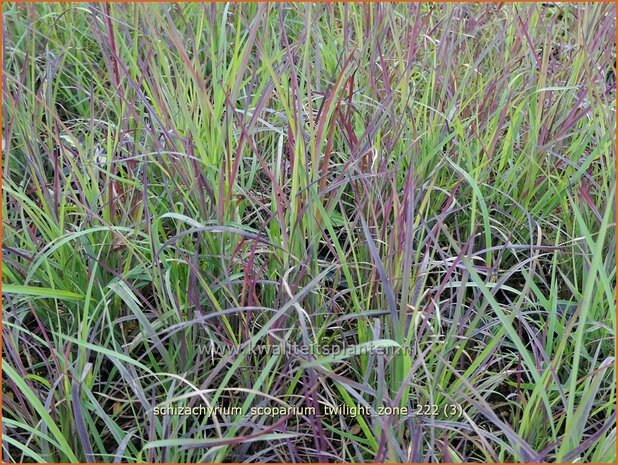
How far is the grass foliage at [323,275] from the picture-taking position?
2.90ft

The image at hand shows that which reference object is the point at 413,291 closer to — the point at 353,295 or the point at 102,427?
the point at 353,295

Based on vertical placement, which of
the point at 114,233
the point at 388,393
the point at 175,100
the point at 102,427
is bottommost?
the point at 102,427

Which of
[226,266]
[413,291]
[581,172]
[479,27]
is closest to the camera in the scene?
[413,291]

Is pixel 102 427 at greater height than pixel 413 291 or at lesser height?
lesser

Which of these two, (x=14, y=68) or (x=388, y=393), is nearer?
(x=388, y=393)

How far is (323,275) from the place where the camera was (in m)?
0.93

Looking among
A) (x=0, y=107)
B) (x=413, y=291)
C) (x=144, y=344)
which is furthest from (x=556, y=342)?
(x=0, y=107)

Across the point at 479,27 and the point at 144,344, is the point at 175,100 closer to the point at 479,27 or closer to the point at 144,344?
the point at 144,344

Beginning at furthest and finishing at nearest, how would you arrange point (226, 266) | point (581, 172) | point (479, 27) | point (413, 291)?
point (479, 27) → point (581, 172) → point (226, 266) → point (413, 291)

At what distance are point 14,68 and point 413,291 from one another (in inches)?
44.9

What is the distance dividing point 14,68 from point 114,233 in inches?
30.5

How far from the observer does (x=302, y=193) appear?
3.47 feet

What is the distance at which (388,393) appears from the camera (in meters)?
0.94

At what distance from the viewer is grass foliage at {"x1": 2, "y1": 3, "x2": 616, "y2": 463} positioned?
34.8 inches
